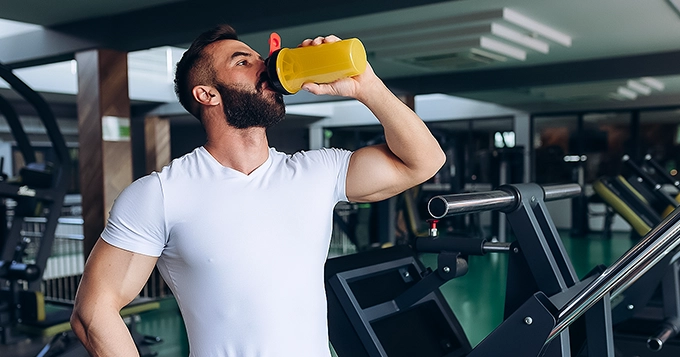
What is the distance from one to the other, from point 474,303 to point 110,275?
439cm

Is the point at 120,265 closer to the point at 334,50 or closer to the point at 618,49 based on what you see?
the point at 334,50

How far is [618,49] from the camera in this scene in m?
6.20

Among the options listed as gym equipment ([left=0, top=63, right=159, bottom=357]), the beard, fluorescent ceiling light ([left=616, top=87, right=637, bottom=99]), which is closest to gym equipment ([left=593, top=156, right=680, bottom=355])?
the beard

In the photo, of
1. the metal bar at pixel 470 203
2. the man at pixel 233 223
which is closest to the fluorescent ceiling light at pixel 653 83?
the metal bar at pixel 470 203

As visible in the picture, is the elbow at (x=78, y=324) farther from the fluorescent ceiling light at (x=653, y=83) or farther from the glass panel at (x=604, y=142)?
the glass panel at (x=604, y=142)

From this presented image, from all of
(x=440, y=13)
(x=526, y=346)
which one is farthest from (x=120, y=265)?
(x=440, y=13)

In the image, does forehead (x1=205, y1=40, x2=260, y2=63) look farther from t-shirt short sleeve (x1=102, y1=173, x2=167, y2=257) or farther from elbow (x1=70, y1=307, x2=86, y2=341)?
elbow (x1=70, y1=307, x2=86, y2=341)

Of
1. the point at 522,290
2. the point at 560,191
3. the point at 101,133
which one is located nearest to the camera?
the point at 522,290

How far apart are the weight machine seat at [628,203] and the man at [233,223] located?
128 inches

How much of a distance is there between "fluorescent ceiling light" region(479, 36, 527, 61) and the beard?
409cm

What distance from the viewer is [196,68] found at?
1.24 metres

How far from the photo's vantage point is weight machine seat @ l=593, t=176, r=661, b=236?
13.1 feet

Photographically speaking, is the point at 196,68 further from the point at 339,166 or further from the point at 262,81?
the point at 339,166

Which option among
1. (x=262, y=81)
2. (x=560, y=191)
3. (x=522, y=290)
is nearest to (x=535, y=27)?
(x=560, y=191)
